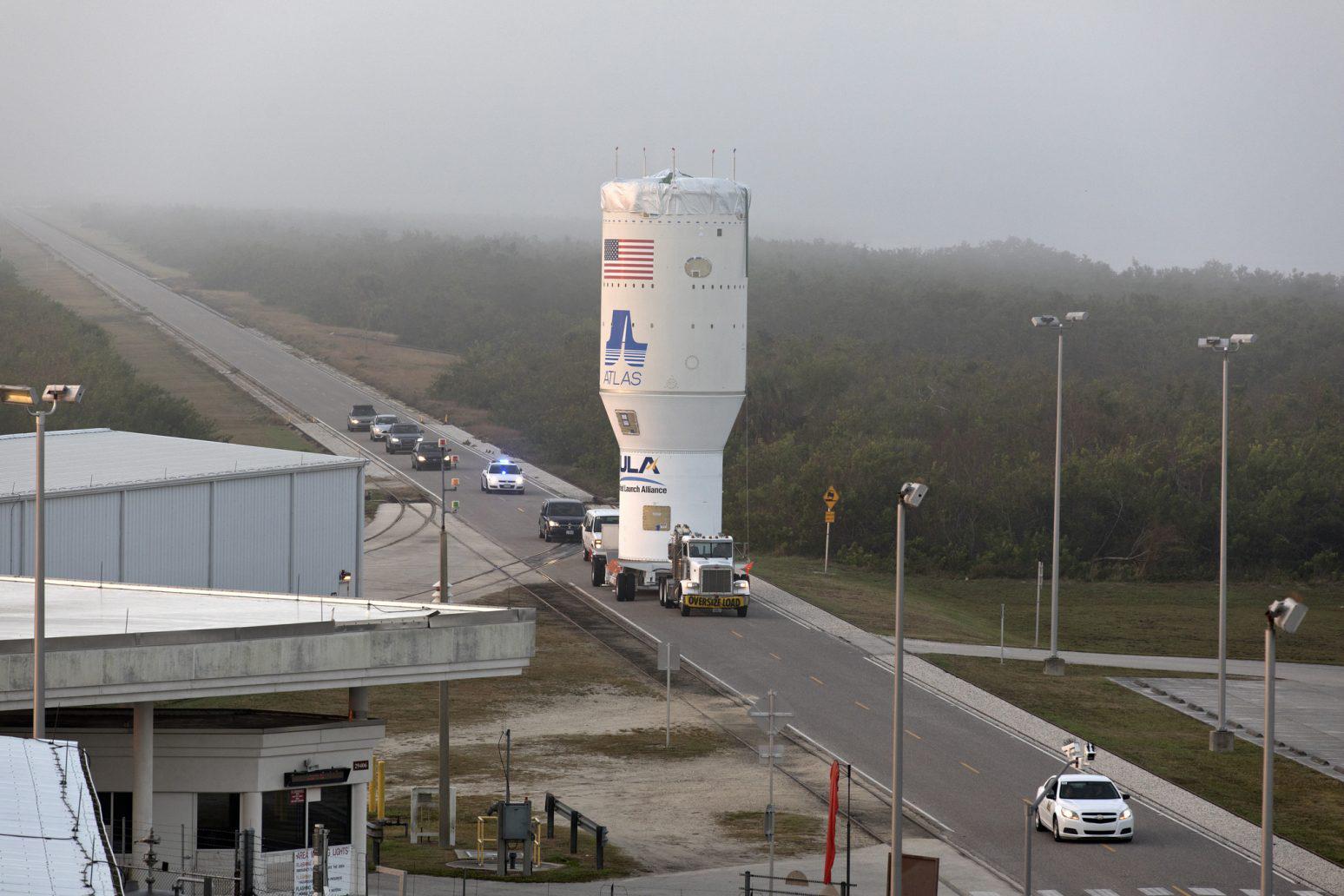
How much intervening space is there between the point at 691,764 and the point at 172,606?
12.7 meters

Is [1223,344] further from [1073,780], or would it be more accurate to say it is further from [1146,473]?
[1146,473]

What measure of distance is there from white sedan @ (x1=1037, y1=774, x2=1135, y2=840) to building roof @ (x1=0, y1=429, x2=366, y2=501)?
26.4 meters

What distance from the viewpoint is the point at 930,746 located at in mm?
39219

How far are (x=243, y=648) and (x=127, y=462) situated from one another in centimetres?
2855

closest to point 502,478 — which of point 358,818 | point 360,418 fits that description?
point 360,418

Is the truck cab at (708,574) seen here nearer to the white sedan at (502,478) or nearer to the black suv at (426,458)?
the white sedan at (502,478)

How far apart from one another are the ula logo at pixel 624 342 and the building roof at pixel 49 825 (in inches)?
1401

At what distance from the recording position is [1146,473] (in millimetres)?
83000

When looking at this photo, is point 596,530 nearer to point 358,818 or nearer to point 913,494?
point 358,818

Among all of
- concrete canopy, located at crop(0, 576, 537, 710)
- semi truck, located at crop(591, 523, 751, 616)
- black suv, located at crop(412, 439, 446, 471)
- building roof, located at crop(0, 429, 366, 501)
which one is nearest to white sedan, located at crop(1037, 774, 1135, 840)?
concrete canopy, located at crop(0, 576, 537, 710)

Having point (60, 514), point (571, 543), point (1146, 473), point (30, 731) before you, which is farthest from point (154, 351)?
point (30, 731)

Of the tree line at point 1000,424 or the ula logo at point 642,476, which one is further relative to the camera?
the tree line at point 1000,424

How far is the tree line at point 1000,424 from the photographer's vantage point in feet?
261

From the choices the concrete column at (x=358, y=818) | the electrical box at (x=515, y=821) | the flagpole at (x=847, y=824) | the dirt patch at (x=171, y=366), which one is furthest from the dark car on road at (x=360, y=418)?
the concrete column at (x=358, y=818)
